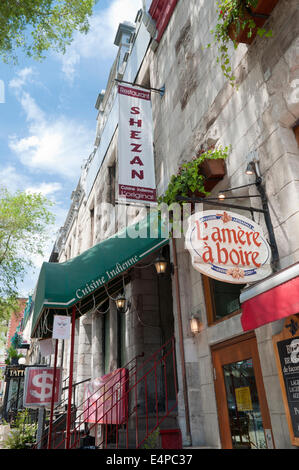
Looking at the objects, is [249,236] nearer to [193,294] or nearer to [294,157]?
[294,157]

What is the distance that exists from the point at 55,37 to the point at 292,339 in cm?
1157

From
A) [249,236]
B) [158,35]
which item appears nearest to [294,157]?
[249,236]

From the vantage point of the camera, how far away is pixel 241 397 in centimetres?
478

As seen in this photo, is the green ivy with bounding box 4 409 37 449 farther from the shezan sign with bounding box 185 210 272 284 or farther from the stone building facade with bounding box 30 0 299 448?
the shezan sign with bounding box 185 210 272 284

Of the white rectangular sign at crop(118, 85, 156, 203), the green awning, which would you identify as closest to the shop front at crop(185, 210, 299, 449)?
the green awning

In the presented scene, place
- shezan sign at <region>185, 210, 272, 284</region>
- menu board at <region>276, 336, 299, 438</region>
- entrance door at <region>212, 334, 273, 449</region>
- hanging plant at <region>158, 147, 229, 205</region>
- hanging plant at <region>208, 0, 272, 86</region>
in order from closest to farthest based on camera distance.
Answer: menu board at <region>276, 336, 299, 438</region>
shezan sign at <region>185, 210, 272, 284</region>
entrance door at <region>212, 334, 273, 449</region>
hanging plant at <region>208, 0, 272, 86</region>
hanging plant at <region>158, 147, 229, 205</region>

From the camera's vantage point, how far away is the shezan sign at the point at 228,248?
3646mm

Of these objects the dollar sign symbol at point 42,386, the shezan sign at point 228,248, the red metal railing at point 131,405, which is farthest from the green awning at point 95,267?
the shezan sign at point 228,248

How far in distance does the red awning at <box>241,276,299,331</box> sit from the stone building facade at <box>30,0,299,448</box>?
582 mm

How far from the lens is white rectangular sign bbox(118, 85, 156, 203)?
7918mm

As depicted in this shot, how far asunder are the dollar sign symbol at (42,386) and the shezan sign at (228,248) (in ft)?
19.3

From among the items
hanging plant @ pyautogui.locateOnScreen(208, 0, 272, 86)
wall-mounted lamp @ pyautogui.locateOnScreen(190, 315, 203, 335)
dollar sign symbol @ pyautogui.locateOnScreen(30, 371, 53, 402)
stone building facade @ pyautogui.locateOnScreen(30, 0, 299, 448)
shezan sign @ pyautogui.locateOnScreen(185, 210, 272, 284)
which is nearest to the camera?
shezan sign @ pyautogui.locateOnScreen(185, 210, 272, 284)

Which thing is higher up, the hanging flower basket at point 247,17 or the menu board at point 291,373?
the hanging flower basket at point 247,17

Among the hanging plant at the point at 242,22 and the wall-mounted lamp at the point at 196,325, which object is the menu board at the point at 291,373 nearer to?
the wall-mounted lamp at the point at 196,325
